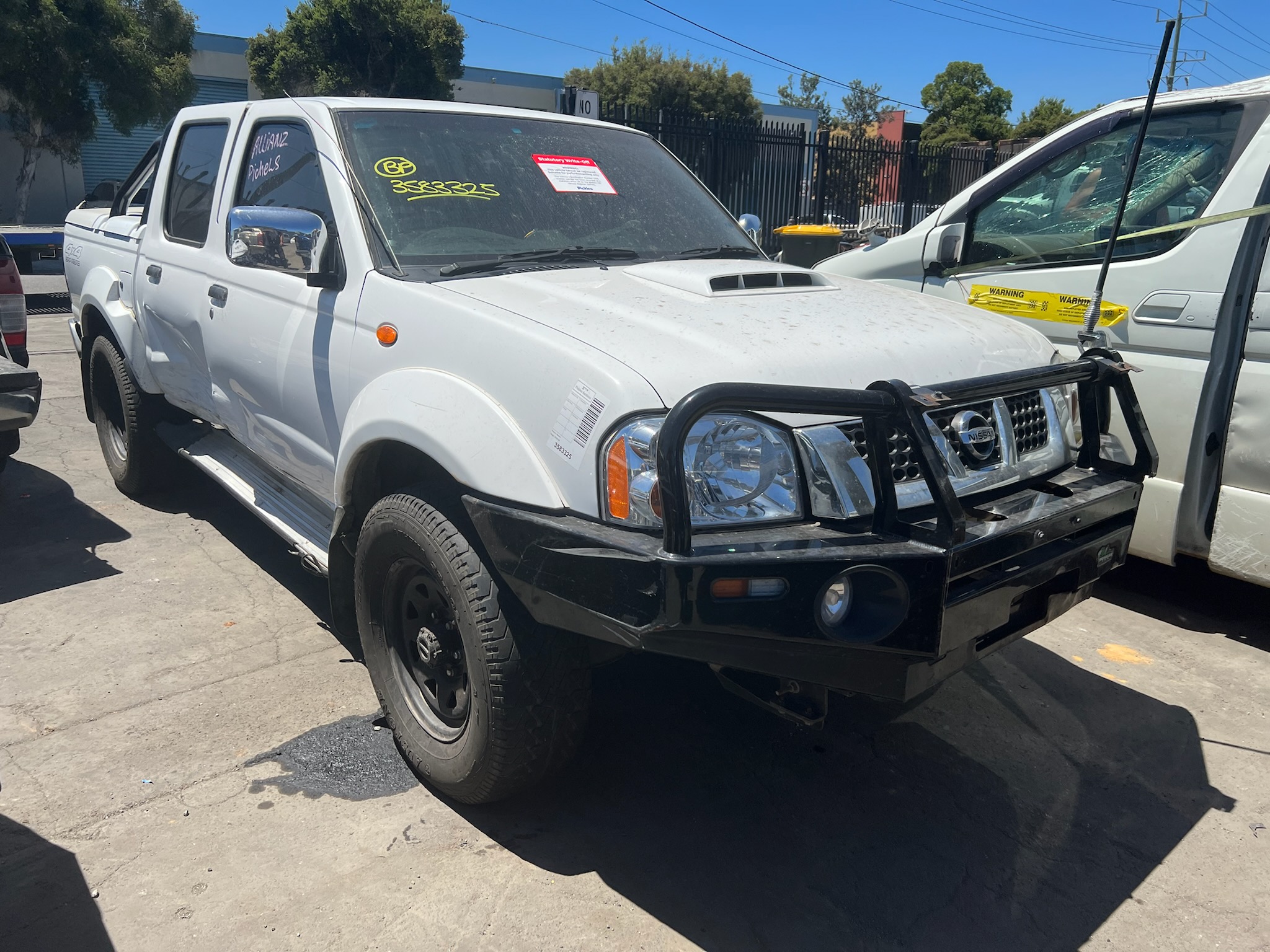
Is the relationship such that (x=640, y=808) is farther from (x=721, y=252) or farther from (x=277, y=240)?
(x=277, y=240)

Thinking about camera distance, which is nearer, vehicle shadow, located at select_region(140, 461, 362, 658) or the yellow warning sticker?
the yellow warning sticker

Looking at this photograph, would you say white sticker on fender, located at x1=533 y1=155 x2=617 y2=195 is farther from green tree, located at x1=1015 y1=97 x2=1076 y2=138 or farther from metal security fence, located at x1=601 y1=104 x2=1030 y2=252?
green tree, located at x1=1015 y1=97 x2=1076 y2=138

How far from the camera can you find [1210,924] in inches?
96.3

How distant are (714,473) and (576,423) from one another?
1.09ft

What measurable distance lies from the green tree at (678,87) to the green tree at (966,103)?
8.57 m

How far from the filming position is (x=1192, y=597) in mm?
4480

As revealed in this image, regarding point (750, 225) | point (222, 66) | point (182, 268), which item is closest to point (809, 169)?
point (750, 225)

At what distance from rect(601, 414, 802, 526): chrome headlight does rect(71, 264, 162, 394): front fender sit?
11.2 ft

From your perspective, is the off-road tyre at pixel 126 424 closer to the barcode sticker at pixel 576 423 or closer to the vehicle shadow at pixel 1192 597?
the barcode sticker at pixel 576 423

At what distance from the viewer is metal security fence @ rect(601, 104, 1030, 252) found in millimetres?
14227

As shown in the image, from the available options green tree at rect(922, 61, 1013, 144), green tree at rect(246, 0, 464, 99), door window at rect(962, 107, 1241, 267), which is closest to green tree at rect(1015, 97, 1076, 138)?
green tree at rect(922, 61, 1013, 144)

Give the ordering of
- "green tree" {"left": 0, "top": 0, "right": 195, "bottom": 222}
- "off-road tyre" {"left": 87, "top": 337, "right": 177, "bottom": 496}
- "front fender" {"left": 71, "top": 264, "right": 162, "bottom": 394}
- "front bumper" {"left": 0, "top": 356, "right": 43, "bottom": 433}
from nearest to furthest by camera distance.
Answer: "front bumper" {"left": 0, "top": 356, "right": 43, "bottom": 433}
"front fender" {"left": 71, "top": 264, "right": 162, "bottom": 394}
"off-road tyre" {"left": 87, "top": 337, "right": 177, "bottom": 496}
"green tree" {"left": 0, "top": 0, "right": 195, "bottom": 222}

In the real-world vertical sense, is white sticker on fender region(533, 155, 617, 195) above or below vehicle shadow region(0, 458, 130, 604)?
above

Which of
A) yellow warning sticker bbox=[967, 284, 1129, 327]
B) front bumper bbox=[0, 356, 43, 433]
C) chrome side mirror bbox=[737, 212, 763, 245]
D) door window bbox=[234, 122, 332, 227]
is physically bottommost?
front bumper bbox=[0, 356, 43, 433]
